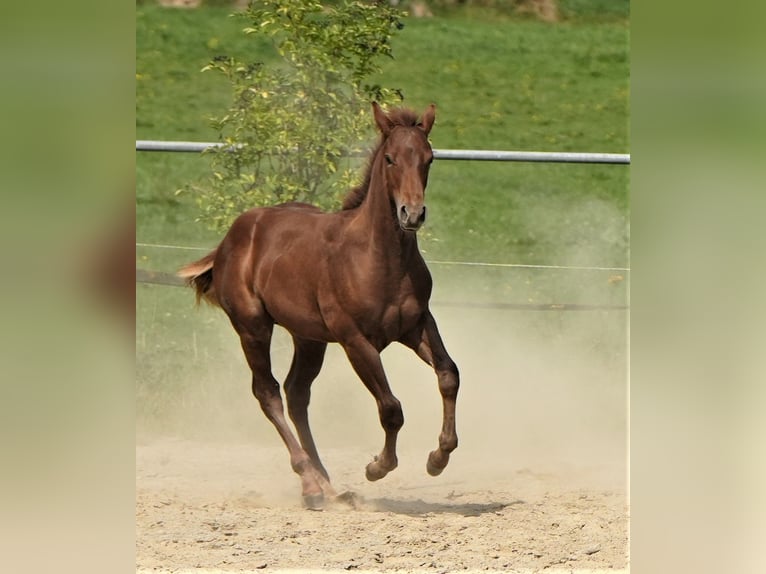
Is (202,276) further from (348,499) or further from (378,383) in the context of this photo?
(348,499)

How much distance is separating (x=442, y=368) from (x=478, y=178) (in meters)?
1.92

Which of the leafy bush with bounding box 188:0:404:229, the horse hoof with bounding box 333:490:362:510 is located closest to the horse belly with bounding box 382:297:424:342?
the horse hoof with bounding box 333:490:362:510

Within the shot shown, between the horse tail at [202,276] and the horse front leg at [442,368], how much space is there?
1179 mm

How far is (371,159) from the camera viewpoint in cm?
650

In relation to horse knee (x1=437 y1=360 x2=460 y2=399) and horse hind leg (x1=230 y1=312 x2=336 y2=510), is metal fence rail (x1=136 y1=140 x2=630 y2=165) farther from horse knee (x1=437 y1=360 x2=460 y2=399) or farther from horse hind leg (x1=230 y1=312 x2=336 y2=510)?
horse knee (x1=437 y1=360 x2=460 y2=399)

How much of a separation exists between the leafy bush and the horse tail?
0.36m

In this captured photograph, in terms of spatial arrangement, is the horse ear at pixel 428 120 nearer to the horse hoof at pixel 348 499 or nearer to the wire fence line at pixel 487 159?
the wire fence line at pixel 487 159

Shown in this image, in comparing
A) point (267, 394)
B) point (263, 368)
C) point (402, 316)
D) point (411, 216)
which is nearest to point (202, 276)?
point (263, 368)

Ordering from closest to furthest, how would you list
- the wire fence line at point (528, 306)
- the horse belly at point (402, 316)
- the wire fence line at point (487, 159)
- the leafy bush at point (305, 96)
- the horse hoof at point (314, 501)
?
the horse belly at point (402, 316) → the horse hoof at point (314, 501) → the leafy bush at point (305, 96) → the wire fence line at point (487, 159) → the wire fence line at point (528, 306)

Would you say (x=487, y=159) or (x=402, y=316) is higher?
(x=487, y=159)

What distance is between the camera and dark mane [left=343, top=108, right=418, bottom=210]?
6266mm

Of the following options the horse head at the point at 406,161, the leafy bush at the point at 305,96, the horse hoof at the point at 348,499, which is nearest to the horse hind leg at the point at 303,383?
the horse hoof at the point at 348,499

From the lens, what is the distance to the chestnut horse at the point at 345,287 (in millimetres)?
6273
